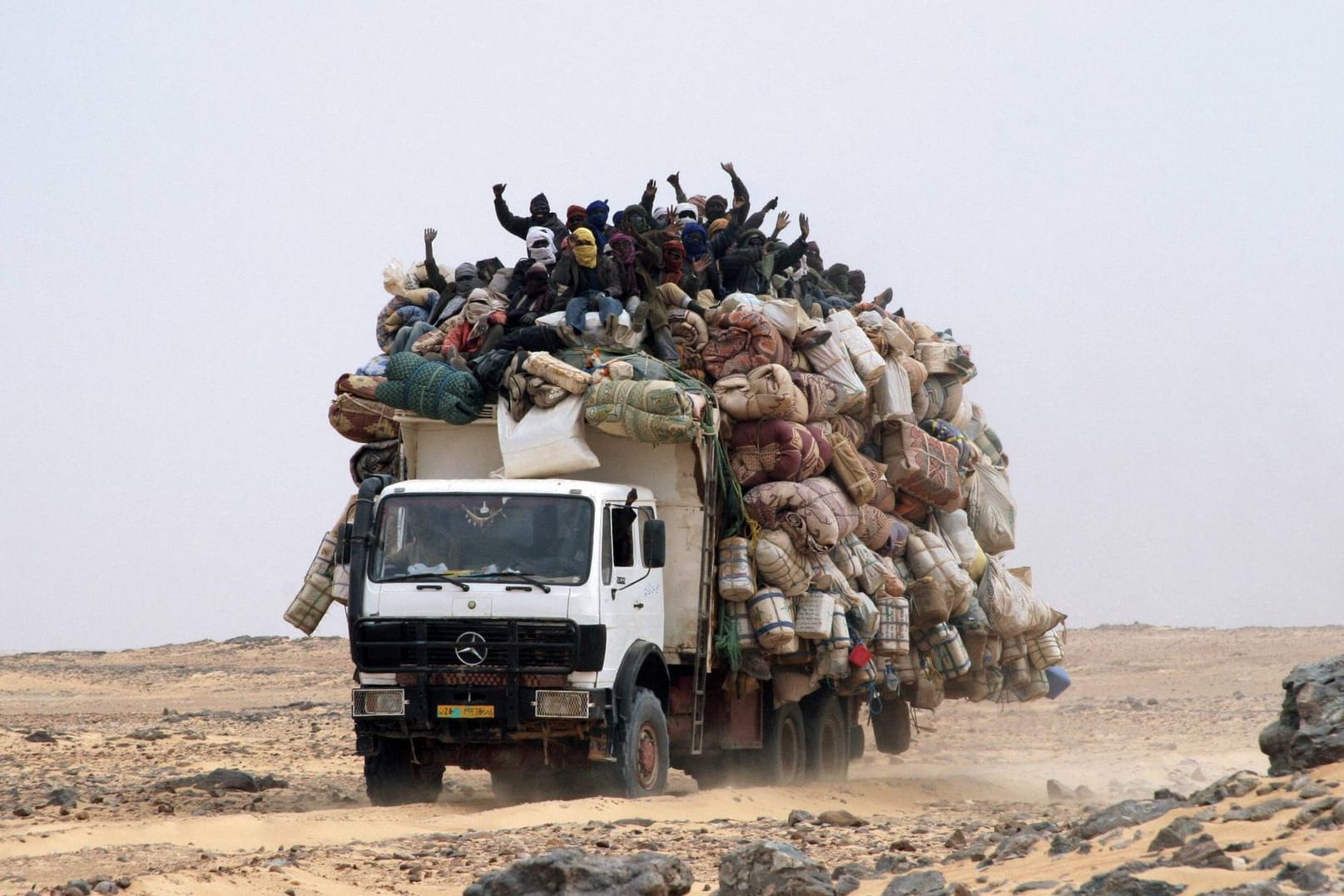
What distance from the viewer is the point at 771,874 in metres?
8.12

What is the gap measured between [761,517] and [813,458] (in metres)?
0.75

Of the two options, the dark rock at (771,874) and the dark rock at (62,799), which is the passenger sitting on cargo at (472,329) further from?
the dark rock at (771,874)

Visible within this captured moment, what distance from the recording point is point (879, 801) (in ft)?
51.2

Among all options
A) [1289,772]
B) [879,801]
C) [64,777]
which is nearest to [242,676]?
[64,777]

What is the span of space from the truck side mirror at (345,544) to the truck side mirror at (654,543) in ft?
7.14

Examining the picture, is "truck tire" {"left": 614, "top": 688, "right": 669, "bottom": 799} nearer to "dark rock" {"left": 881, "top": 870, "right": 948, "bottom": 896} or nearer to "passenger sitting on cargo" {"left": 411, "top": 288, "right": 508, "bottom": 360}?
"passenger sitting on cargo" {"left": 411, "top": 288, "right": 508, "bottom": 360}

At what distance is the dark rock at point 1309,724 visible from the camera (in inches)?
360

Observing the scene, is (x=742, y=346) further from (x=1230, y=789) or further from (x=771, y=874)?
(x=771, y=874)

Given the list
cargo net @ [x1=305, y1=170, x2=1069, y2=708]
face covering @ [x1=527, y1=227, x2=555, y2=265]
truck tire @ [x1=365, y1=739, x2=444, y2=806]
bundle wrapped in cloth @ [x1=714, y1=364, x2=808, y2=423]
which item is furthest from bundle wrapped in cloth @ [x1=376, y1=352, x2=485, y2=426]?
truck tire @ [x1=365, y1=739, x2=444, y2=806]

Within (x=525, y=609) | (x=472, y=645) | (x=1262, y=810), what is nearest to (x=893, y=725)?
(x=525, y=609)

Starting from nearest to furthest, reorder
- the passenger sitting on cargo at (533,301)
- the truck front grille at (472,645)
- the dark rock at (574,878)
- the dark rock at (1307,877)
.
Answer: the dark rock at (1307,877) → the dark rock at (574,878) → the truck front grille at (472,645) → the passenger sitting on cargo at (533,301)

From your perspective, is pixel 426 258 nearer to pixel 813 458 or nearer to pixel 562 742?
pixel 813 458

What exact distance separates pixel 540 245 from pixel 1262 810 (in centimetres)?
938

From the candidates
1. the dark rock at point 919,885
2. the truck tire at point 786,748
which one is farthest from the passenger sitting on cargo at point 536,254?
the dark rock at point 919,885
